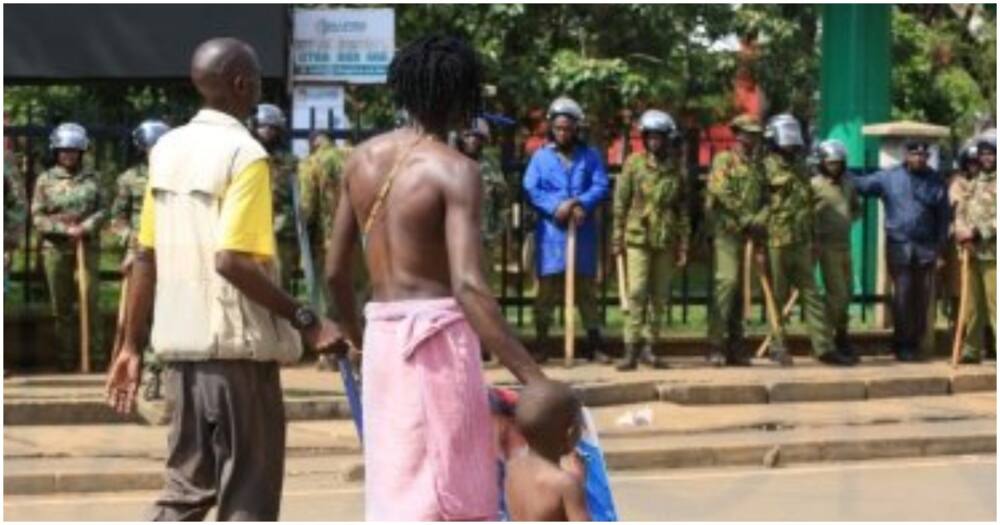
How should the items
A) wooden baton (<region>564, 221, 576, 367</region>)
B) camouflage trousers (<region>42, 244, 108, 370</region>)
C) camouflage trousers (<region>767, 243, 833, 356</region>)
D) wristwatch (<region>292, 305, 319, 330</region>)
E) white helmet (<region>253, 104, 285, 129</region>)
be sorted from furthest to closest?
camouflage trousers (<region>767, 243, 833, 356</region>) < wooden baton (<region>564, 221, 576, 367</region>) < camouflage trousers (<region>42, 244, 108, 370</region>) < white helmet (<region>253, 104, 285, 129</region>) < wristwatch (<region>292, 305, 319, 330</region>)

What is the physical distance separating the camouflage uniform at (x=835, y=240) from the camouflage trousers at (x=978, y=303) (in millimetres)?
812

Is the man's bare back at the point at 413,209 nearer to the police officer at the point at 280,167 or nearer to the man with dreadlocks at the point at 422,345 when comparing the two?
the man with dreadlocks at the point at 422,345

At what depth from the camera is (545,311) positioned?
15828mm

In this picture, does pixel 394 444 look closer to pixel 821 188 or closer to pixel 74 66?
pixel 821 188

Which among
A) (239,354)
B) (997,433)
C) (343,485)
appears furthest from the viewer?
(997,433)

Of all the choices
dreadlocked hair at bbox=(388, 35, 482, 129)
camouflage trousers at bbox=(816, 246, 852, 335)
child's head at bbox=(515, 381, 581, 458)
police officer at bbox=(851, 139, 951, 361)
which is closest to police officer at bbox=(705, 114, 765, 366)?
camouflage trousers at bbox=(816, 246, 852, 335)

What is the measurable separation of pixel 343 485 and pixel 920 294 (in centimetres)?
666

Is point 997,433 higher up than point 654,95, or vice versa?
point 654,95

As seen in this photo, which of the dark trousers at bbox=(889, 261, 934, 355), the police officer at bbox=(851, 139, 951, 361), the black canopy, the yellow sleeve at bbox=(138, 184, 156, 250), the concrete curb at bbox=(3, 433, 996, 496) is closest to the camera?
the yellow sleeve at bbox=(138, 184, 156, 250)

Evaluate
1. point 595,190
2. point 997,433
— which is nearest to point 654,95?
point 595,190

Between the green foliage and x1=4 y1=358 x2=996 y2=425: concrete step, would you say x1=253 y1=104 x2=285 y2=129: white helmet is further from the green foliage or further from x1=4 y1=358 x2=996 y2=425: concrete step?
the green foliage

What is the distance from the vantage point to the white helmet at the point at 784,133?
16.0m

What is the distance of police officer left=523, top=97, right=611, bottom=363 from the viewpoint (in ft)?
50.7

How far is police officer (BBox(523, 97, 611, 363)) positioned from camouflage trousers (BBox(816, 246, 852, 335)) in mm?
1755
